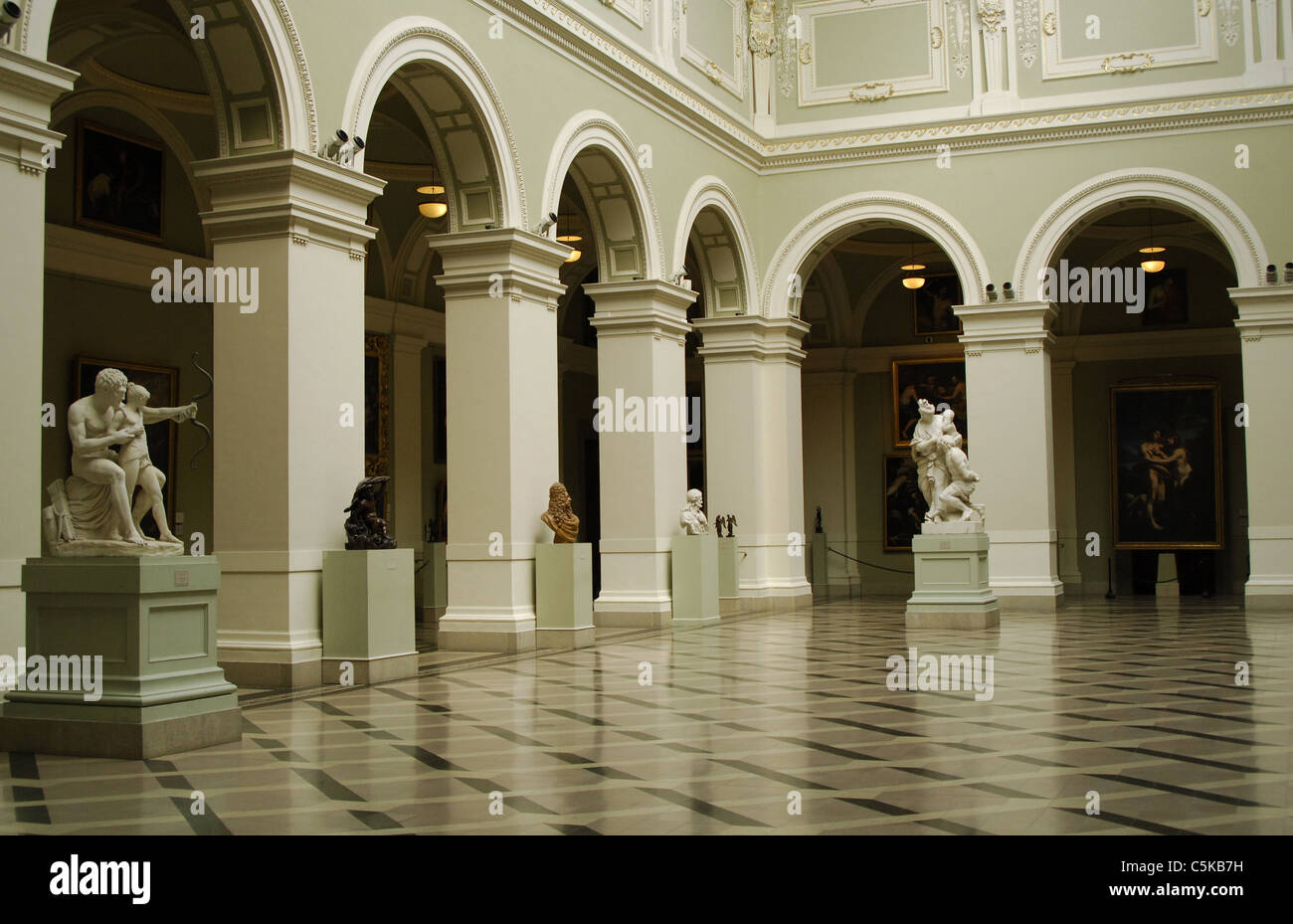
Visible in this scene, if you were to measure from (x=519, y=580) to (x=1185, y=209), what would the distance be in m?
11.6

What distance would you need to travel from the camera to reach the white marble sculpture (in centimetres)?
1608

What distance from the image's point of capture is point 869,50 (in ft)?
68.1

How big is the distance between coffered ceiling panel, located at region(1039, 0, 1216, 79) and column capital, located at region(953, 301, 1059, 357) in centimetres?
353

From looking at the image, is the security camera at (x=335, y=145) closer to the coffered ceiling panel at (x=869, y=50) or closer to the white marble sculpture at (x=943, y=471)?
the white marble sculpture at (x=943, y=471)

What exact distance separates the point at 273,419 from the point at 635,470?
7001 mm

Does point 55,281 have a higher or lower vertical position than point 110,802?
higher

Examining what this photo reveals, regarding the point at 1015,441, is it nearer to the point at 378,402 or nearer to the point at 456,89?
the point at 378,402

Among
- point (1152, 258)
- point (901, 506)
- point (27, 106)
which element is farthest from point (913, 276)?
point (27, 106)

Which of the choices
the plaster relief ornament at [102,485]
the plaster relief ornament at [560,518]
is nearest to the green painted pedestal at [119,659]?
the plaster relief ornament at [102,485]

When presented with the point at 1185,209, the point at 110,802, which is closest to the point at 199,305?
the point at 110,802

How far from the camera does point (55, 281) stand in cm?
1479

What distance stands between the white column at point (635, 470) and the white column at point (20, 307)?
8964 millimetres

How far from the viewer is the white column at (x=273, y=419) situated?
33.9 ft
